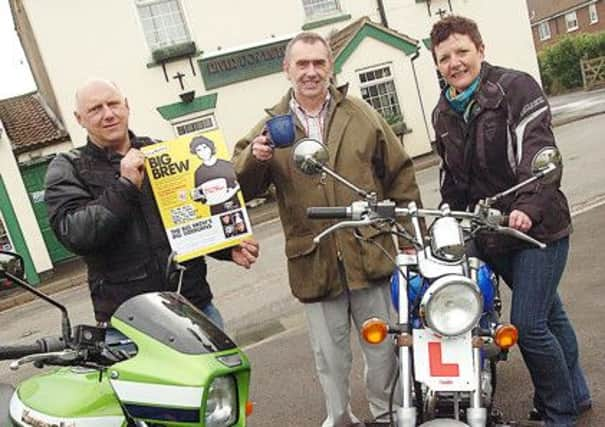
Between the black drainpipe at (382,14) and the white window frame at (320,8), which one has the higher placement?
the white window frame at (320,8)

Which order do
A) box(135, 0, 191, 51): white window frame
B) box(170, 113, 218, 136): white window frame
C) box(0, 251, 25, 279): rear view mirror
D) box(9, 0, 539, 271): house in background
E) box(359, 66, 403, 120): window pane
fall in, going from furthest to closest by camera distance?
box(359, 66, 403, 120): window pane → box(170, 113, 218, 136): white window frame → box(135, 0, 191, 51): white window frame → box(9, 0, 539, 271): house in background → box(0, 251, 25, 279): rear view mirror

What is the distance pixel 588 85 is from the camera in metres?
27.7

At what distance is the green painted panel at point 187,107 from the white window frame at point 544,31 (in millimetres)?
34000

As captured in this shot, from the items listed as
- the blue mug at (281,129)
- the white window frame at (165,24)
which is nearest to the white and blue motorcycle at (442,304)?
the blue mug at (281,129)

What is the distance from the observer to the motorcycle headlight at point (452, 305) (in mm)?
1923

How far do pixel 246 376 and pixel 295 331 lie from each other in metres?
3.75

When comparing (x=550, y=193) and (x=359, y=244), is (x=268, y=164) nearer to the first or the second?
(x=359, y=244)

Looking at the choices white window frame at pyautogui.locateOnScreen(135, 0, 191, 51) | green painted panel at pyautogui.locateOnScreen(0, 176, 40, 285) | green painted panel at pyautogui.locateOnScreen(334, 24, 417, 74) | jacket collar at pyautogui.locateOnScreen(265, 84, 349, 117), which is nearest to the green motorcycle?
jacket collar at pyautogui.locateOnScreen(265, 84, 349, 117)

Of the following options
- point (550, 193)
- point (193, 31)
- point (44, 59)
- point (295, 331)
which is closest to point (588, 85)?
point (193, 31)

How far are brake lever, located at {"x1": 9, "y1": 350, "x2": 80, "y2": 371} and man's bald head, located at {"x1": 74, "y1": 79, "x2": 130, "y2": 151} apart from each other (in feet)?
3.73

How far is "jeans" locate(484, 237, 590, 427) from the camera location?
255 centimetres

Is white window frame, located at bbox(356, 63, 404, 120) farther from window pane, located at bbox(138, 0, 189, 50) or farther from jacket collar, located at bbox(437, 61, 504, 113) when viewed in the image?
jacket collar, located at bbox(437, 61, 504, 113)

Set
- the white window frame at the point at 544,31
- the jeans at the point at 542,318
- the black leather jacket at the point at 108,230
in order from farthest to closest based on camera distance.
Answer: the white window frame at the point at 544,31 → the jeans at the point at 542,318 → the black leather jacket at the point at 108,230

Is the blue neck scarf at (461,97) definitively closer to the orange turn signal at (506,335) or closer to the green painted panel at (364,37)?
the orange turn signal at (506,335)
